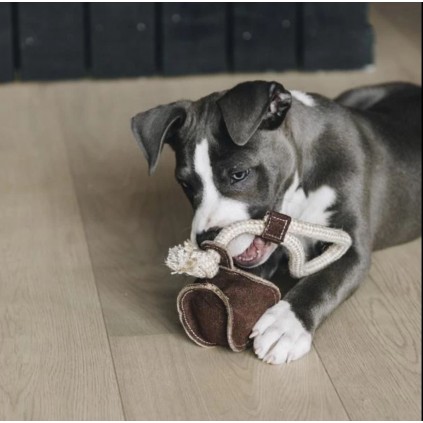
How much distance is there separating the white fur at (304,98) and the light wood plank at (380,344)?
561mm

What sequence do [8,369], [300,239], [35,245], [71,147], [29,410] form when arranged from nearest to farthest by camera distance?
[29,410]
[8,369]
[300,239]
[35,245]
[71,147]

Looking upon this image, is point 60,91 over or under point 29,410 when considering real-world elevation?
over

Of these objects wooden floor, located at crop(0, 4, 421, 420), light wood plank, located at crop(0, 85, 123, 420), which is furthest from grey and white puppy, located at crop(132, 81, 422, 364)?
light wood plank, located at crop(0, 85, 123, 420)

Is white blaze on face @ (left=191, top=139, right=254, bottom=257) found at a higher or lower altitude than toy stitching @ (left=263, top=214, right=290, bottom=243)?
higher

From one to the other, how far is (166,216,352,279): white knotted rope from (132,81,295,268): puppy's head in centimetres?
3

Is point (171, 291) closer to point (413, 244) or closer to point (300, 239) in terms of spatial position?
point (300, 239)

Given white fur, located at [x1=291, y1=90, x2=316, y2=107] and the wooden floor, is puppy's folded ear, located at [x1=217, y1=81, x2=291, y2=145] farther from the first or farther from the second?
the wooden floor

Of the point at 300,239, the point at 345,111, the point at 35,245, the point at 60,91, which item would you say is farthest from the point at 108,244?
the point at 60,91

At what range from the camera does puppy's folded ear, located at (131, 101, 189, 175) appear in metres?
2.79

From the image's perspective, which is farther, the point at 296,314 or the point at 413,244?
the point at 413,244

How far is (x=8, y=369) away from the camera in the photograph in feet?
8.61

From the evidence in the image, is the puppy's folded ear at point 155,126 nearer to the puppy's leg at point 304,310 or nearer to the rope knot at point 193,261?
the rope knot at point 193,261

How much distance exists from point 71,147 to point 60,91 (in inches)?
24.3

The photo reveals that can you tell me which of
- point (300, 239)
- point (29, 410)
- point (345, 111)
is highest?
point (345, 111)
